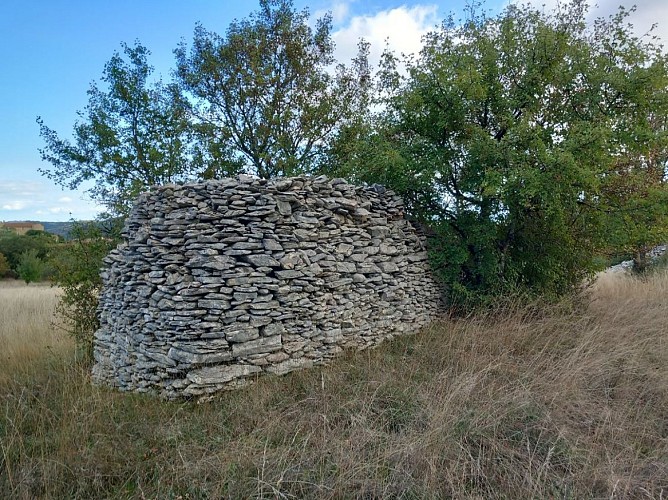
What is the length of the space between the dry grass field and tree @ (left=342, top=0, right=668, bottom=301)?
2.10m

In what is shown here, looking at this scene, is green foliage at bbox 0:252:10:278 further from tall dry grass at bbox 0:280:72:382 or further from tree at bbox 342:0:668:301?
tree at bbox 342:0:668:301

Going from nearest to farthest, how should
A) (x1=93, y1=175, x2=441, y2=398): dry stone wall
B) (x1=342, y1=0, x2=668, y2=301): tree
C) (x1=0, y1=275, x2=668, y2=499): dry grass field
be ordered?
(x1=0, y1=275, x2=668, y2=499): dry grass field < (x1=93, y1=175, x2=441, y2=398): dry stone wall < (x1=342, y1=0, x2=668, y2=301): tree

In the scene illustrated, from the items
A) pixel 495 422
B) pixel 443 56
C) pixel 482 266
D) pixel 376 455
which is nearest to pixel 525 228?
pixel 482 266

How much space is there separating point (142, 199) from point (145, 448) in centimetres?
328

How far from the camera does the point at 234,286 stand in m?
4.86

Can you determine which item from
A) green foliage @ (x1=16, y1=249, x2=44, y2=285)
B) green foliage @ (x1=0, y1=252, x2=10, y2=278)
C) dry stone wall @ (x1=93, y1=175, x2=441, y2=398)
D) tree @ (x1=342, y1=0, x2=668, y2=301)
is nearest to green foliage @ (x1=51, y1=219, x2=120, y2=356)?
dry stone wall @ (x1=93, y1=175, x2=441, y2=398)

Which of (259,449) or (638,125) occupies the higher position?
(638,125)

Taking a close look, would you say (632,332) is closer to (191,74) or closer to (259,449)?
(259,449)

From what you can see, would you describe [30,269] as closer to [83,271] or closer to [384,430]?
[83,271]

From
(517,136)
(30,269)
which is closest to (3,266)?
(30,269)

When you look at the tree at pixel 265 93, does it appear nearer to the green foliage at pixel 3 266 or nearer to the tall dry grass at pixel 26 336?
the tall dry grass at pixel 26 336

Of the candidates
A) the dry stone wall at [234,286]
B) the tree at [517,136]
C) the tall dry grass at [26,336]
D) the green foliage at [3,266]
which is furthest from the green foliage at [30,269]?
the tree at [517,136]

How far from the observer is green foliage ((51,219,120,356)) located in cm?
722

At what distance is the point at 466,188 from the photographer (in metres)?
7.06
